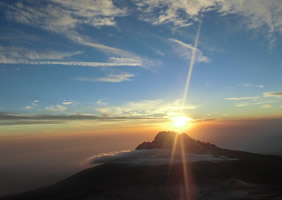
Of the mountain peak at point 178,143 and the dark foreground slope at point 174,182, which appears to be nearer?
the dark foreground slope at point 174,182

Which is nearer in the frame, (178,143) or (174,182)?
(174,182)

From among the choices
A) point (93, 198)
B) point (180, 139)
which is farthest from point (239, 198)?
point (180, 139)

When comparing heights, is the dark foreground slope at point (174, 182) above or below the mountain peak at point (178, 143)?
below

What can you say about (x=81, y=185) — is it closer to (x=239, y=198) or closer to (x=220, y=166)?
(x=239, y=198)

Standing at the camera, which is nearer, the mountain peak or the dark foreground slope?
the dark foreground slope

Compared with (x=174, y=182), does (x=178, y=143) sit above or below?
above
